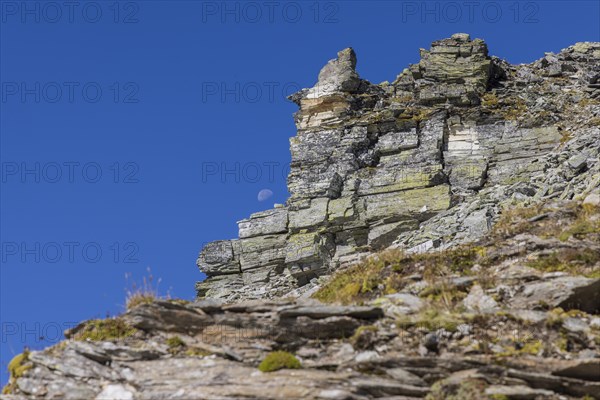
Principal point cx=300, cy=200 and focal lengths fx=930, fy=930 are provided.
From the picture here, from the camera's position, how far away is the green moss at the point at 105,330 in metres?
19.3

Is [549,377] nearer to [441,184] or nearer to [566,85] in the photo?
[441,184]

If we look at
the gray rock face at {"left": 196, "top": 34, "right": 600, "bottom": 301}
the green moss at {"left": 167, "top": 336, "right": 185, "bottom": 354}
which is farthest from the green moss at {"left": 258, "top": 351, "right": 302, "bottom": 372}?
the gray rock face at {"left": 196, "top": 34, "right": 600, "bottom": 301}

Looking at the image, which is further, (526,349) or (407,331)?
(407,331)

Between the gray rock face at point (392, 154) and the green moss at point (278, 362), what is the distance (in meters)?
25.6

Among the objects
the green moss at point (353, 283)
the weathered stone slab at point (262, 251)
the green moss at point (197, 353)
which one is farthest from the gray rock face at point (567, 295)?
the weathered stone slab at point (262, 251)

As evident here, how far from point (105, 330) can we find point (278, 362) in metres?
4.03

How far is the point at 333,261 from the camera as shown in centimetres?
4975

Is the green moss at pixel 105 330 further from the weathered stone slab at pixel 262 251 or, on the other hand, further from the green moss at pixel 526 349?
the weathered stone slab at pixel 262 251

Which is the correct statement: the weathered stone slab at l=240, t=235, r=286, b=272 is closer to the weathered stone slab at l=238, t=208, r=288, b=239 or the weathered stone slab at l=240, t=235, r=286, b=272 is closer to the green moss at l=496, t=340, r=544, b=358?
the weathered stone slab at l=238, t=208, r=288, b=239

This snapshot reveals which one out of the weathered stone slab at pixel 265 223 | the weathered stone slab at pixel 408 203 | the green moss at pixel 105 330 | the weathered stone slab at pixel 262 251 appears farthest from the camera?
the weathered stone slab at pixel 265 223

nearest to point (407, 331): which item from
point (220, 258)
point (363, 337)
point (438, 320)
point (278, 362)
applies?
point (438, 320)

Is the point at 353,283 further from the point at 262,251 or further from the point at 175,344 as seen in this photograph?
the point at 262,251

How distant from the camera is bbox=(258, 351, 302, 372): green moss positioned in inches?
698

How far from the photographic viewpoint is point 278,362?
17.8 m
